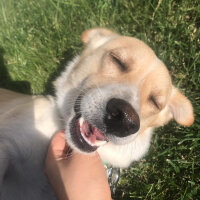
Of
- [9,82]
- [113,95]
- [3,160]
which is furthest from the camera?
[9,82]

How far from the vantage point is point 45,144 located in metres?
2.84

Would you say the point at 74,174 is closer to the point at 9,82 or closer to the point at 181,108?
the point at 181,108

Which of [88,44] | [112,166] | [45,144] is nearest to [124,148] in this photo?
[112,166]

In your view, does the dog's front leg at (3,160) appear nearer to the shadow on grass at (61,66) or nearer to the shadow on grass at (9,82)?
the shadow on grass at (61,66)

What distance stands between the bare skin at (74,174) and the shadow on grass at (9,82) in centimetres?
188

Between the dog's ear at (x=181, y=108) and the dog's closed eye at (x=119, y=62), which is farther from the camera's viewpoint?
the dog's ear at (x=181, y=108)

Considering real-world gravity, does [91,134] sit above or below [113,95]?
below

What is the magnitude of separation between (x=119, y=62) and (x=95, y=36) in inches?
35.4

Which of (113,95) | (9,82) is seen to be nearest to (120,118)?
(113,95)

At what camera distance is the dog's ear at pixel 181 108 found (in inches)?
123

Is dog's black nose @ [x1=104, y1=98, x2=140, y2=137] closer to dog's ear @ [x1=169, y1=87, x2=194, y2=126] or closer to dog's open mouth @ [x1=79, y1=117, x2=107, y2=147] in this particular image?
dog's open mouth @ [x1=79, y1=117, x2=107, y2=147]

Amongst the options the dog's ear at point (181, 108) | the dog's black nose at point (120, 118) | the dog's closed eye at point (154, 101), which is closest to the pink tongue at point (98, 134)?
the dog's black nose at point (120, 118)

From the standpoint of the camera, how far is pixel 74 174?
2562mm

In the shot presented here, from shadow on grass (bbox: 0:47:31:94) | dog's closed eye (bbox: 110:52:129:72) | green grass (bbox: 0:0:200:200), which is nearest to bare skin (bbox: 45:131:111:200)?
dog's closed eye (bbox: 110:52:129:72)
